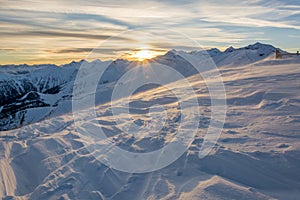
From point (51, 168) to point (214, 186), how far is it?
17.4 ft

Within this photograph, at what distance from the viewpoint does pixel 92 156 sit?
31.0 feet

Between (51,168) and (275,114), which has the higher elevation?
(275,114)

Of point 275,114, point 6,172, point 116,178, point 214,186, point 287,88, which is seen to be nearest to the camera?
point 214,186

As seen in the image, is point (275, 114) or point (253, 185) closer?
point (253, 185)

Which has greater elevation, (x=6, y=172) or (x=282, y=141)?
(x=282, y=141)

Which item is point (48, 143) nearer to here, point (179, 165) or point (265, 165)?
point (179, 165)

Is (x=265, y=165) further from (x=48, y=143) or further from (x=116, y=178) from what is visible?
(x=48, y=143)

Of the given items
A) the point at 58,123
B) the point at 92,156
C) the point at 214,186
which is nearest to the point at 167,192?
the point at 214,186

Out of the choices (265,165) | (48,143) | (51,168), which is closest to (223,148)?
(265,165)

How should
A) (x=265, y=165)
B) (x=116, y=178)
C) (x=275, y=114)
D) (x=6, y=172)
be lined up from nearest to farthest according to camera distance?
(x=265, y=165) → (x=116, y=178) → (x=6, y=172) → (x=275, y=114)

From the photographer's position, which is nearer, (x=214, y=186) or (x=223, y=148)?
(x=214, y=186)

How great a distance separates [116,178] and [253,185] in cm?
357

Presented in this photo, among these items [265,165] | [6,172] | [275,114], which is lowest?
[6,172]

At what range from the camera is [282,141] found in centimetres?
833
